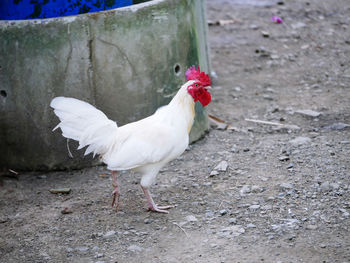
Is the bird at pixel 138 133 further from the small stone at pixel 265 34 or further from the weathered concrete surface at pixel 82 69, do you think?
the small stone at pixel 265 34

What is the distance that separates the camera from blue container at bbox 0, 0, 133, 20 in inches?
218

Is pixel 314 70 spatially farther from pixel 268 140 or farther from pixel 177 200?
pixel 177 200

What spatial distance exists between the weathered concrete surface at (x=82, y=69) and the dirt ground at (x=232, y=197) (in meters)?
0.44

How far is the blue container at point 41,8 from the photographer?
5.55 meters

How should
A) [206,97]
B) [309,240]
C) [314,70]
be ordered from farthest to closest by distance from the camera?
[314,70], [206,97], [309,240]

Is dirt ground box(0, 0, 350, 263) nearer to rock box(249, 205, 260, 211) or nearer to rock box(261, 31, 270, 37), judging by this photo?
rock box(249, 205, 260, 211)

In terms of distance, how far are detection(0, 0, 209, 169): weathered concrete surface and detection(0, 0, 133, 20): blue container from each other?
0.54m

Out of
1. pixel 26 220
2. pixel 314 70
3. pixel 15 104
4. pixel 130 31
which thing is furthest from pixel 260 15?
pixel 26 220

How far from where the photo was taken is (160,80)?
18.0 ft

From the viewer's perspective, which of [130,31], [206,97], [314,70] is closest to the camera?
[206,97]

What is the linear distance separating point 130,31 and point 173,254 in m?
2.34

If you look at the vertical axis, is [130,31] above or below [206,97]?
above


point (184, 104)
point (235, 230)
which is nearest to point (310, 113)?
point (184, 104)

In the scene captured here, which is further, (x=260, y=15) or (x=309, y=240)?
(x=260, y=15)
